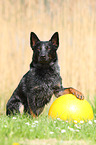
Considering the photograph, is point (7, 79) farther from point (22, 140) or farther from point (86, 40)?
point (22, 140)

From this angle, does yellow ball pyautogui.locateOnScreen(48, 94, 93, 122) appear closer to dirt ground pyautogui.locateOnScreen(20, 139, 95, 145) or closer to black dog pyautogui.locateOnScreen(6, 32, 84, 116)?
black dog pyautogui.locateOnScreen(6, 32, 84, 116)

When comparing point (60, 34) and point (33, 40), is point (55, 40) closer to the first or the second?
point (33, 40)

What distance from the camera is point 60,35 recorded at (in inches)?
261

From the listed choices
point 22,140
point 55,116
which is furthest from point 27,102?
point 22,140

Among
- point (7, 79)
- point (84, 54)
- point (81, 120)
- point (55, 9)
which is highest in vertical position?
point (55, 9)

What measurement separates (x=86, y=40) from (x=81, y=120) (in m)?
2.91

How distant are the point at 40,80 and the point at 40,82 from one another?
4 centimetres

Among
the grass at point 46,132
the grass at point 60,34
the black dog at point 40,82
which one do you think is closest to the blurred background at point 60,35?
the grass at point 60,34

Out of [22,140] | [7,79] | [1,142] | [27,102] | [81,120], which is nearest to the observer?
[1,142]

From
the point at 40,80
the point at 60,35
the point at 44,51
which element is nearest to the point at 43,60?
the point at 44,51

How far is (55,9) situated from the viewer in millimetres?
6688

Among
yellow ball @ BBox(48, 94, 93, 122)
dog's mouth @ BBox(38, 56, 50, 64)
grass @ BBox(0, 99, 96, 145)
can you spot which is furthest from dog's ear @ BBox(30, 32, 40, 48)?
grass @ BBox(0, 99, 96, 145)

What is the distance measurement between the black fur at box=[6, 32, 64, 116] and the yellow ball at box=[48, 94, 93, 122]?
0.84ft

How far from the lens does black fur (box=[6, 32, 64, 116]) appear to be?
4484 millimetres
